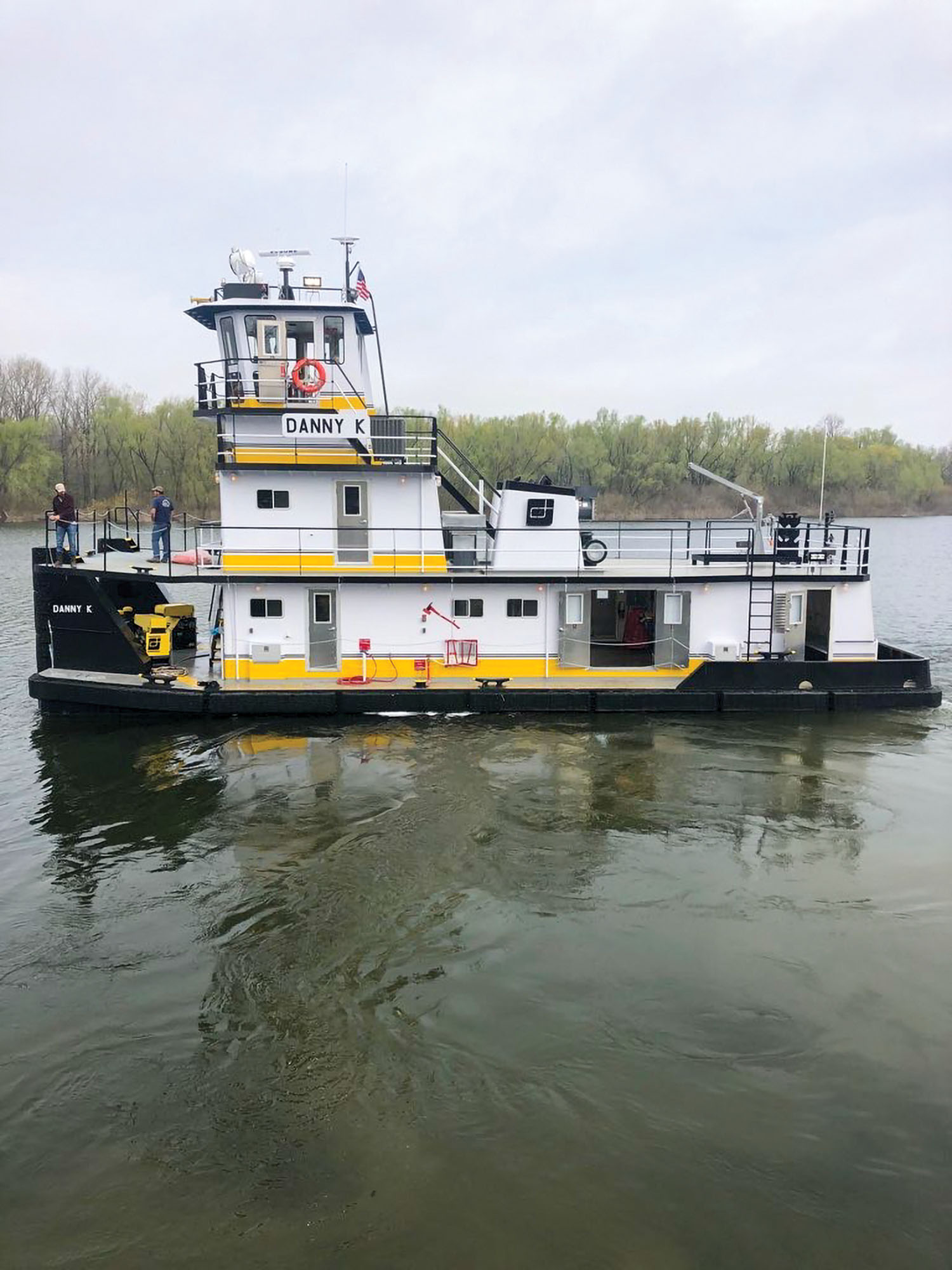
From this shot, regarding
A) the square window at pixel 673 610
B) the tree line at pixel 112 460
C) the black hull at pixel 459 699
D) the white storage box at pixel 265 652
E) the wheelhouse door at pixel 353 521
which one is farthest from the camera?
the tree line at pixel 112 460

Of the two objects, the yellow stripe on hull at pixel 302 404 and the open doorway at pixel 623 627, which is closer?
the yellow stripe on hull at pixel 302 404

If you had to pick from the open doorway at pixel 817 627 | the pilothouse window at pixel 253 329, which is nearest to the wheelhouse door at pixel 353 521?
the pilothouse window at pixel 253 329

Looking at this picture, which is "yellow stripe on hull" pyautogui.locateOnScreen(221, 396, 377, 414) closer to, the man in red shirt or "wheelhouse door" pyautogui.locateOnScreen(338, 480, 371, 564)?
"wheelhouse door" pyautogui.locateOnScreen(338, 480, 371, 564)

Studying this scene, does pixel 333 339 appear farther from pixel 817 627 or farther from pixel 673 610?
pixel 817 627

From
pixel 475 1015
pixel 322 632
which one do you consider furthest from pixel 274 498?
pixel 475 1015

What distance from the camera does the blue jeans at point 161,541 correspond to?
1588cm

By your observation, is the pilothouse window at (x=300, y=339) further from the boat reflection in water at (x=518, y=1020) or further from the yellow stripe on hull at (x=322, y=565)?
the boat reflection in water at (x=518, y=1020)

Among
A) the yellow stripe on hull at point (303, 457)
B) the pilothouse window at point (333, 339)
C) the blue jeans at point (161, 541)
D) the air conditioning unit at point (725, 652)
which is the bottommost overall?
the air conditioning unit at point (725, 652)

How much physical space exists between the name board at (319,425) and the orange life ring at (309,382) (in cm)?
57

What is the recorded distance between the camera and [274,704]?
605 inches

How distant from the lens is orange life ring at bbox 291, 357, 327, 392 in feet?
51.1

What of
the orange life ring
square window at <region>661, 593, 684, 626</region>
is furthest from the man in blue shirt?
square window at <region>661, 593, 684, 626</region>

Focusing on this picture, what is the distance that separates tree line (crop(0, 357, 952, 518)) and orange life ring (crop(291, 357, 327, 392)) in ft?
165

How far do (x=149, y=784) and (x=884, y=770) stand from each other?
11.3m
